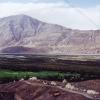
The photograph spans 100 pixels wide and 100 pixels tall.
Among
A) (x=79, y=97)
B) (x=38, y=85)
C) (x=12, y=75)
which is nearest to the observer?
(x=79, y=97)

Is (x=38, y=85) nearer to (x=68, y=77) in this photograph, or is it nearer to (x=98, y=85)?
(x=98, y=85)

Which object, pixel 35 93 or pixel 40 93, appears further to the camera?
pixel 35 93

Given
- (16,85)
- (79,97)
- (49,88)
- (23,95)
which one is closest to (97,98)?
(79,97)

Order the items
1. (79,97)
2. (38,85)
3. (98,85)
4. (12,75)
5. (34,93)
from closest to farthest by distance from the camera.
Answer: (79,97) → (34,93) → (38,85) → (98,85) → (12,75)

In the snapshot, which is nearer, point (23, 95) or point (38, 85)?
point (23, 95)

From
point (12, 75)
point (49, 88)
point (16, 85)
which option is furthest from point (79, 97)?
point (12, 75)

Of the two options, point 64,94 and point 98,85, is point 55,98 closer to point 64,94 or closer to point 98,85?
point 64,94
